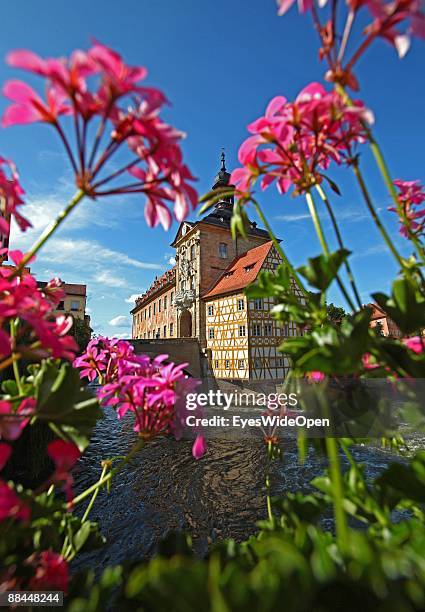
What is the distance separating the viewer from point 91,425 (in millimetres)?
627

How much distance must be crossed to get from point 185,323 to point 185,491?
21773 mm

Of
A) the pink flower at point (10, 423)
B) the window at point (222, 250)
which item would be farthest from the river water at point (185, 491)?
the window at point (222, 250)

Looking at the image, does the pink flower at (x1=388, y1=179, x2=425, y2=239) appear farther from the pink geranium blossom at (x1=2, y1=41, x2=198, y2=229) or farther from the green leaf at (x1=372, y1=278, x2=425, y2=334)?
the pink geranium blossom at (x1=2, y1=41, x2=198, y2=229)

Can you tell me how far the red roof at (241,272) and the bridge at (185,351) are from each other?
3823 millimetres

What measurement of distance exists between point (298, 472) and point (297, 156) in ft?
21.2

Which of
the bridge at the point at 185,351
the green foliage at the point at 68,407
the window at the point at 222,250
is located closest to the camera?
the green foliage at the point at 68,407

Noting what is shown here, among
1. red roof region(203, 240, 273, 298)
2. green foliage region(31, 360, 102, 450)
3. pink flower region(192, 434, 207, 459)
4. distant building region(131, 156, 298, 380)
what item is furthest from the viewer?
red roof region(203, 240, 273, 298)

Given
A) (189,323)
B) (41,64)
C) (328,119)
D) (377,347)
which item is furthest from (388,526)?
(189,323)

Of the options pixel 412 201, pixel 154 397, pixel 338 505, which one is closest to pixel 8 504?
pixel 154 397

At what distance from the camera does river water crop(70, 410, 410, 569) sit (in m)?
3.89

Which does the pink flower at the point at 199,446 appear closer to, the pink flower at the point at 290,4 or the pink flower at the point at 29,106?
the pink flower at the point at 29,106

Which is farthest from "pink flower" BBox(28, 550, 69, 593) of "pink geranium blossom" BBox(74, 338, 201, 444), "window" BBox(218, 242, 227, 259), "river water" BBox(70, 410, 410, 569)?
"window" BBox(218, 242, 227, 259)

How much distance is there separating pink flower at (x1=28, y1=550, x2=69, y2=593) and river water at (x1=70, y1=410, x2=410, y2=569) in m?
2.31

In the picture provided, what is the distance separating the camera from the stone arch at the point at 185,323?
2716cm
